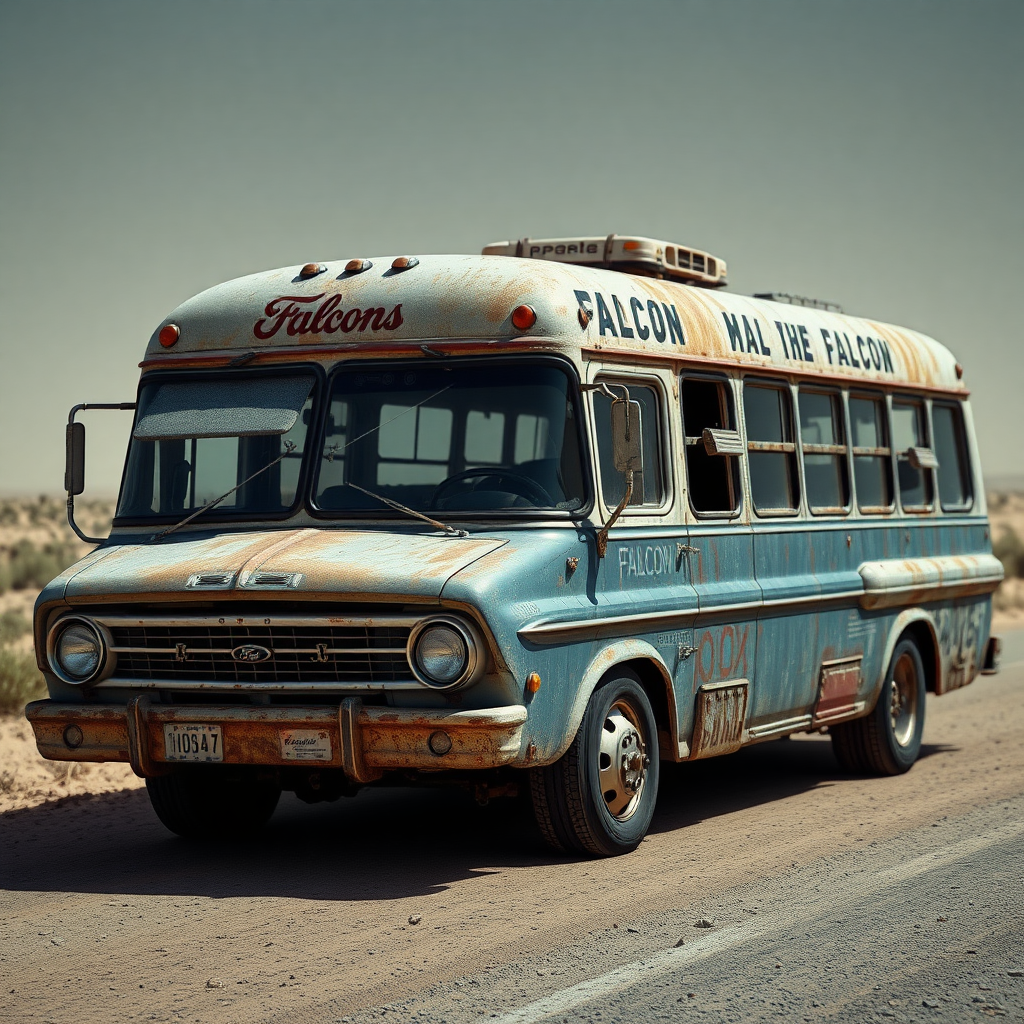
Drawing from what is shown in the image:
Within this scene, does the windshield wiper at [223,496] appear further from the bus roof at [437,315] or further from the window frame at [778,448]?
the window frame at [778,448]

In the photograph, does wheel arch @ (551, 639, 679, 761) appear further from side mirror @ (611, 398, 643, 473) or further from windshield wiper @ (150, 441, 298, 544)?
windshield wiper @ (150, 441, 298, 544)

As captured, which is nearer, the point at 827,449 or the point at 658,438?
the point at 658,438

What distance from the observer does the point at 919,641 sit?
11.7 metres

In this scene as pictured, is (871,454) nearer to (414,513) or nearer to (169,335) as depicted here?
(414,513)

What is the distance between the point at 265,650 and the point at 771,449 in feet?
12.1

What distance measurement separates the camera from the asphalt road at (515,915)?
18.2ft

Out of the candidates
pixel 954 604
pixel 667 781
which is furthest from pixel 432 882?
pixel 954 604

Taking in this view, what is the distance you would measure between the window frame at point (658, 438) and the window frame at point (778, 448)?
0.88 m

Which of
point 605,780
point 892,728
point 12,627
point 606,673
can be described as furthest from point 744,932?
point 12,627

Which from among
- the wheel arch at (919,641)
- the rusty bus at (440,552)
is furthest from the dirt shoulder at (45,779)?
the wheel arch at (919,641)

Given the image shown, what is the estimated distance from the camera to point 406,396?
796 cm

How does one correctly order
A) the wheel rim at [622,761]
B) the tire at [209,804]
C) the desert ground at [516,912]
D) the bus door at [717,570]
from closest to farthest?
the desert ground at [516,912], the wheel rim at [622,761], the tire at [209,804], the bus door at [717,570]

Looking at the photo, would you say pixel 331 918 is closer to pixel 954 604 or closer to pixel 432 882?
pixel 432 882

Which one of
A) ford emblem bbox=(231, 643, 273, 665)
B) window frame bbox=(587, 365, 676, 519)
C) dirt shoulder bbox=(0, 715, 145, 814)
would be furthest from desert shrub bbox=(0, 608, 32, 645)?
ford emblem bbox=(231, 643, 273, 665)
